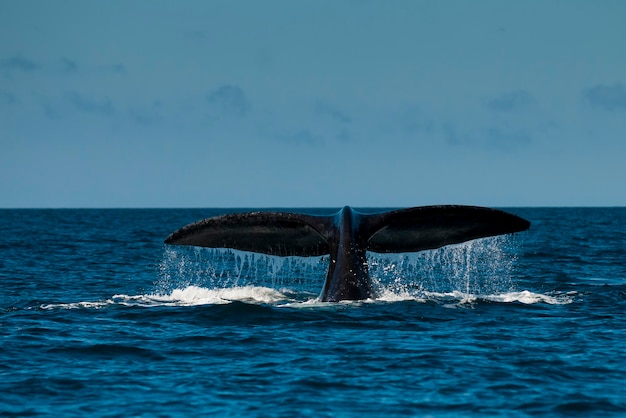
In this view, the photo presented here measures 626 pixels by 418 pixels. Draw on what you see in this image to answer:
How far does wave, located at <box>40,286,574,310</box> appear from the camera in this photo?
15.5m

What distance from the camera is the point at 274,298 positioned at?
53.4 ft

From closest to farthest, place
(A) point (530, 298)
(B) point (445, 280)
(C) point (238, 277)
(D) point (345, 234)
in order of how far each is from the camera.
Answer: (D) point (345, 234)
(C) point (238, 277)
(A) point (530, 298)
(B) point (445, 280)

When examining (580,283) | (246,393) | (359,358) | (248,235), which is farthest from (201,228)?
(580,283)

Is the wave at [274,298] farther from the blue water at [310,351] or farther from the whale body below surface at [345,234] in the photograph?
the whale body below surface at [345,234]

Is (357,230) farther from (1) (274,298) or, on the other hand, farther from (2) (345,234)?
(1) (274,298)

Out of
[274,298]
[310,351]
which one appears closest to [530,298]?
[274,298]

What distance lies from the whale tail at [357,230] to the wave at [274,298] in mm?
977

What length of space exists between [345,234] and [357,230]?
7.3 inches

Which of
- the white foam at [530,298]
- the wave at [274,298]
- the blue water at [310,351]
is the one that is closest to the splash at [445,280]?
the blue water at [310,351]

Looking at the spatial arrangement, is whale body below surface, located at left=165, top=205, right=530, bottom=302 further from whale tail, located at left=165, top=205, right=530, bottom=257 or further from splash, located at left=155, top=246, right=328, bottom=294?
splash, located at left=155, top=246, right=328, bottom=294

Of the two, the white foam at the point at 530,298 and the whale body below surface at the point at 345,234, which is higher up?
the whale body below surface at the point at 345,234

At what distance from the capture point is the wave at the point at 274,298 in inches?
610

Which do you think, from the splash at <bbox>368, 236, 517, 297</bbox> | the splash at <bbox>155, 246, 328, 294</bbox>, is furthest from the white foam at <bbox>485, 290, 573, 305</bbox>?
the splash at <bbox>155, 246, 328, 294</bbox>

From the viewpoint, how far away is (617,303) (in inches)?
619
